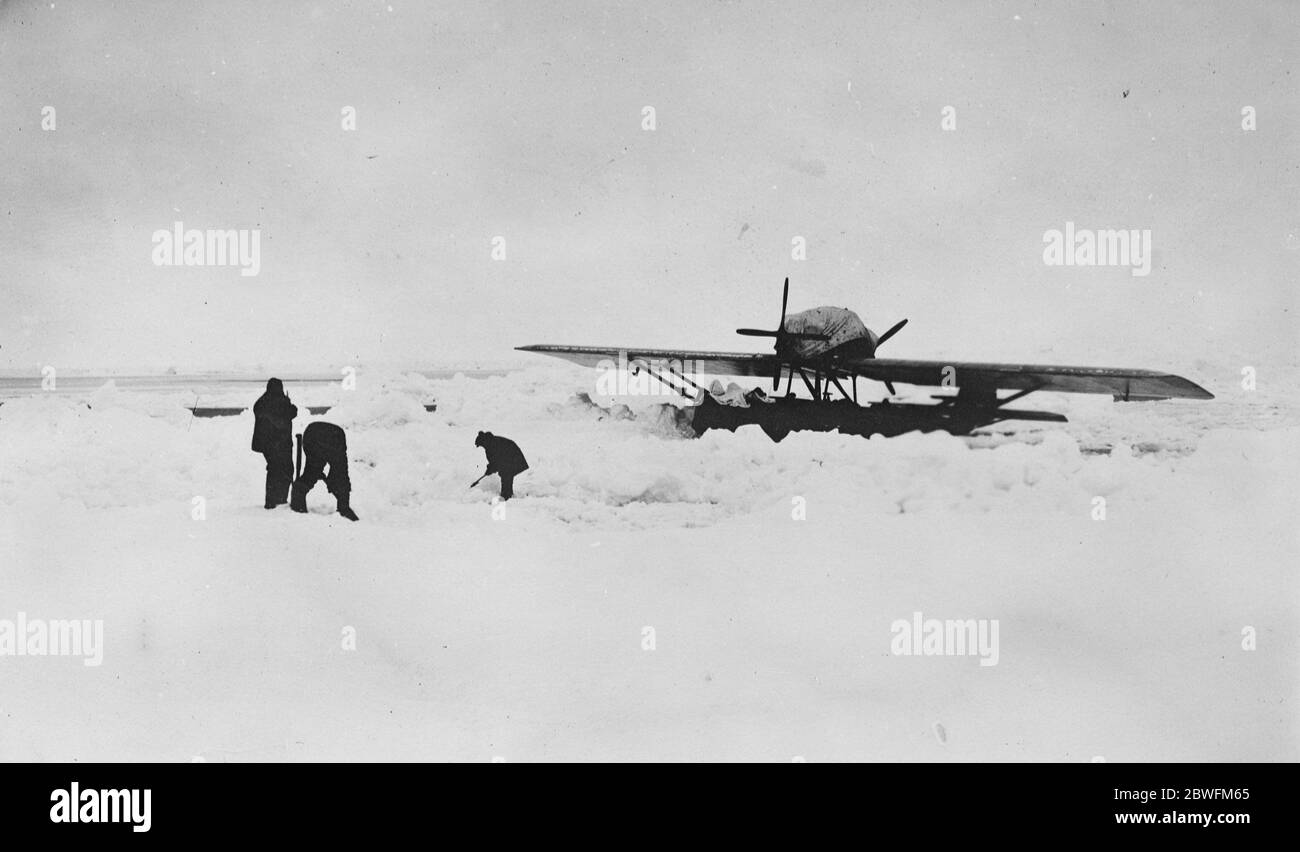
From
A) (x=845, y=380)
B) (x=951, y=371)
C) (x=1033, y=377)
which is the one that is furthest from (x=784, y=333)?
(x=1033, y=377)

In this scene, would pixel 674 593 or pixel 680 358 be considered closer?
pixel 674 593

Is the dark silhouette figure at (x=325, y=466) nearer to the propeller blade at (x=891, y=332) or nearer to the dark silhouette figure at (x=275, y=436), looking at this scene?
the dark silhouette figure at (x=275, y=436)

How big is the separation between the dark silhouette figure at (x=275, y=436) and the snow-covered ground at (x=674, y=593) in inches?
1.8

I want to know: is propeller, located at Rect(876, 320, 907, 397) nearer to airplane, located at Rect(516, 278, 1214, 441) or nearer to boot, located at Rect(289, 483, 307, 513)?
airplane, located at Rect(516, 278, 1214, 441)

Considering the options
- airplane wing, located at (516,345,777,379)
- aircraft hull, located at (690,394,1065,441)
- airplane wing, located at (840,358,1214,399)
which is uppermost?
airplane wing, located at (516,345,777,379)

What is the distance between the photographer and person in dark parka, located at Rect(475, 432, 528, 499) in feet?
7.67

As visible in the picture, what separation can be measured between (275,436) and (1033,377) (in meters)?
2.29

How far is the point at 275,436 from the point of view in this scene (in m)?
2.37

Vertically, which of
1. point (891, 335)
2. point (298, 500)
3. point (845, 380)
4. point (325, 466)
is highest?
point (891, 335)

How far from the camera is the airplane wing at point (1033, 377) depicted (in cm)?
219

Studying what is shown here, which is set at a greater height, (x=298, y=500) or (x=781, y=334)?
(x=781, y=334)

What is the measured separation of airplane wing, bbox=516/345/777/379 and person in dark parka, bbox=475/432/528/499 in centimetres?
32

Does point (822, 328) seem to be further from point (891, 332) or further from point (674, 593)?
point (674, 593)

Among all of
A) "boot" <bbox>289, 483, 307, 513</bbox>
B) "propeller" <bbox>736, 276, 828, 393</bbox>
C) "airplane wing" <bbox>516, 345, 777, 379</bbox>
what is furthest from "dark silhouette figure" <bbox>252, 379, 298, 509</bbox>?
"propeller" <bbox>736, 276, 828, 393</bbox>
